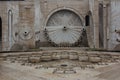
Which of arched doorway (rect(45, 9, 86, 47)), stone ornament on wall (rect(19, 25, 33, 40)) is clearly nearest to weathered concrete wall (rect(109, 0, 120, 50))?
arched doorway (rect(45, 9, 86, 47))

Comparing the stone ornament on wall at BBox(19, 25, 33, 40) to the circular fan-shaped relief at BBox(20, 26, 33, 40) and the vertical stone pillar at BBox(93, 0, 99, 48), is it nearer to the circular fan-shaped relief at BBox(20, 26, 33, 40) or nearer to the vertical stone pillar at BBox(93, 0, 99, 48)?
the circular fan-shaped relief at BBox(20, 26, 33, 40)

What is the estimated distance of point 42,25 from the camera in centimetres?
1124

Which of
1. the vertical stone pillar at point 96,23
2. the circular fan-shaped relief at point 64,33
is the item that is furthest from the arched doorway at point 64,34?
the vertical stone pillar at point 96,23

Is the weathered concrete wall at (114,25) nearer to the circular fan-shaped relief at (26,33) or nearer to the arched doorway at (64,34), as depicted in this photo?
the arched doorway at (64,34)

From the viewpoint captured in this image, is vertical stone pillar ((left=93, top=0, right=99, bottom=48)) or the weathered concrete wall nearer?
the weathered concrete wall

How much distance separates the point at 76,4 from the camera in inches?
456

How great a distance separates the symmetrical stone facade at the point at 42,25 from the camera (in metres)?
9.57

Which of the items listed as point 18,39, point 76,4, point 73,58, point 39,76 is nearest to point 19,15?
point 18,39

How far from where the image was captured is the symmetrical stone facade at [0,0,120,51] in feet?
31.4

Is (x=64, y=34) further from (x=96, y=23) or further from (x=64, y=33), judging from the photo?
(x=96, y=23)

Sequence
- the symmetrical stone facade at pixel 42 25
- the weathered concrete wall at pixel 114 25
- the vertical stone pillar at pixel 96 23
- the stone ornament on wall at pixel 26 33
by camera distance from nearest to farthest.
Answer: the weathered concrete wall at pixel 114 25, the symmetrical stone facade at pixel 42 25, the vertical stone pillar at pixel 96 23, the stone ornament on wall at pixel 26 33

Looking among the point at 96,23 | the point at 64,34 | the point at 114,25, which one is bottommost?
the point at 64,34

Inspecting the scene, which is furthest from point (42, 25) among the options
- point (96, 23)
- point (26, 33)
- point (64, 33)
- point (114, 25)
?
point (114, 25)

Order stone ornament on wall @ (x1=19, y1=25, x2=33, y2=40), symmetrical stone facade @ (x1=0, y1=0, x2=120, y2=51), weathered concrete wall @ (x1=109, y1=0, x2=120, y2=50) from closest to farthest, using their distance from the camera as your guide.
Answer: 1. weathered concrete wall @ (x1=109, y1=0, x2=120, y2=50)
2. symmetrical stone facade @ (x1=0, y1=0, x2=120, y2=51)
3. stone ornament on wall @ (x1=19, y1=25, x2=33, y2=40)
